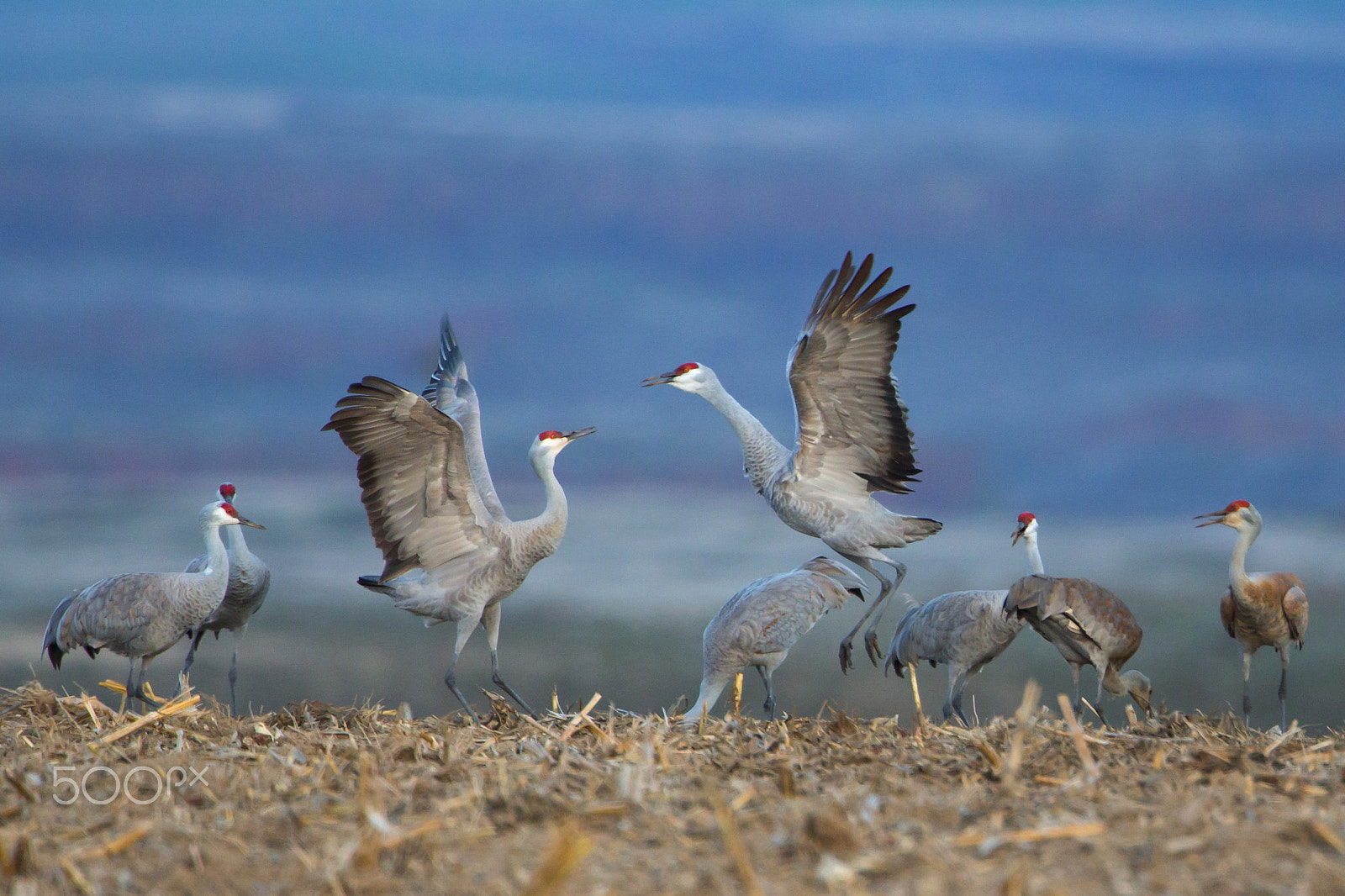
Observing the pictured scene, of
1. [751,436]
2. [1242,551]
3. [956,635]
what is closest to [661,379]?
[751,436]

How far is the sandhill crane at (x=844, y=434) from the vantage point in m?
7.69

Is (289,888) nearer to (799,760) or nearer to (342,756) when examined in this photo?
(342,756)

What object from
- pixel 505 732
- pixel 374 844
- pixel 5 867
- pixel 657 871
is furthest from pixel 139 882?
pixel 505 732

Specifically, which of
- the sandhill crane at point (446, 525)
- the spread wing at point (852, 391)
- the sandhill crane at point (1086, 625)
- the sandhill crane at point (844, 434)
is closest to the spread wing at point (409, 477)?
the sandhill crane at point (446, 525)

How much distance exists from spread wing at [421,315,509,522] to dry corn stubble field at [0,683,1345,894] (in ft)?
8.44

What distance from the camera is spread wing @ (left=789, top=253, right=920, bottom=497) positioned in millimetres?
7672

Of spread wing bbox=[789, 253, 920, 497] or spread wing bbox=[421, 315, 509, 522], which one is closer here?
spread wing bbox=[789, 253, 920, 497]

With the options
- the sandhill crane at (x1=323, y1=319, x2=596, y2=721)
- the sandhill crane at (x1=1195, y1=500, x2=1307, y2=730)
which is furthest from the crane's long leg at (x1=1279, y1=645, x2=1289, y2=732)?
the sandhill crane at (x1=323, y1=319, x2=596, y2=721)

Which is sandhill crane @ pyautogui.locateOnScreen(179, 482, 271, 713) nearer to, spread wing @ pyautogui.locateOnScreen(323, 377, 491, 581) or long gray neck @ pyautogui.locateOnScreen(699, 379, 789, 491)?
spread wing @ pyautogui.locateOnScreen(323, 377, 491, 581)

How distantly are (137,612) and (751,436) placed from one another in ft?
14.6

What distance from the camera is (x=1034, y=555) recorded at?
8.46 m

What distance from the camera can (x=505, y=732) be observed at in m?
6.25

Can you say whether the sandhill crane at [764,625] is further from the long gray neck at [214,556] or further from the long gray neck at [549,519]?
the long gray neck at [214,556]

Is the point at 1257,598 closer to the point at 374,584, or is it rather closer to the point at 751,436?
the point at 751,436
